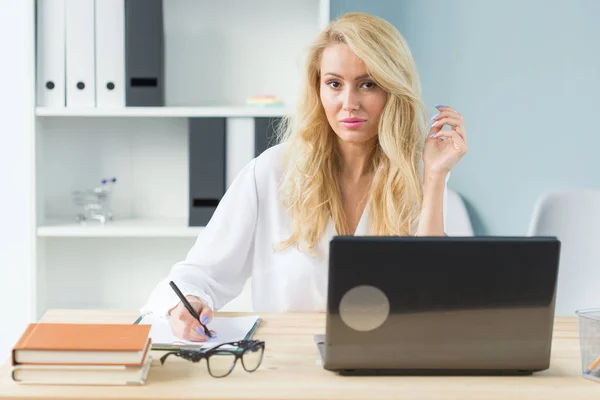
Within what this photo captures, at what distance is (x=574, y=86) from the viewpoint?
81.9 inches

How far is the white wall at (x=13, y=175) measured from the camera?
103 inches

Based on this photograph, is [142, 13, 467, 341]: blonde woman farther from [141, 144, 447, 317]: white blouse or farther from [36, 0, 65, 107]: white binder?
[36, 0, 65, 107]: white binder

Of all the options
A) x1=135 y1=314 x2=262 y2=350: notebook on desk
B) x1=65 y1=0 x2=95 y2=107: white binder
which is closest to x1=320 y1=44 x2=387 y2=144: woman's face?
x1=135 y1=314 x2=262 y2=350: notebook on desk

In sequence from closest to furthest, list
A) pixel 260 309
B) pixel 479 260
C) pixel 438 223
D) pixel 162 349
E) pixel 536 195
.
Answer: pixel 479 260
pixel 162 349
pixel 438 223
pixel 260 309
pixel 536 195

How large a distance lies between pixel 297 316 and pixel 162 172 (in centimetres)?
143

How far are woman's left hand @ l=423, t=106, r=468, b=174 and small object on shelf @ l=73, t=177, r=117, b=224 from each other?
4.53 feet

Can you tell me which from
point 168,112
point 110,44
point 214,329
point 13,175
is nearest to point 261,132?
point 168,112

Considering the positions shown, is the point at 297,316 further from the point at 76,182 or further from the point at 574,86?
the point at 76,182

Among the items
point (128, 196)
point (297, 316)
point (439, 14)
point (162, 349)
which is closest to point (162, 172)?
point (128, 196)

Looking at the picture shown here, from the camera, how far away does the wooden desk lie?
96cm

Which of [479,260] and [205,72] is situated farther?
[205,72]

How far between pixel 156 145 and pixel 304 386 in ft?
6.16

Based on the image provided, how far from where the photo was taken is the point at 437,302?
0.99m

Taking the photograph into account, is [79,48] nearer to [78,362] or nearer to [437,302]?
[78,362]
